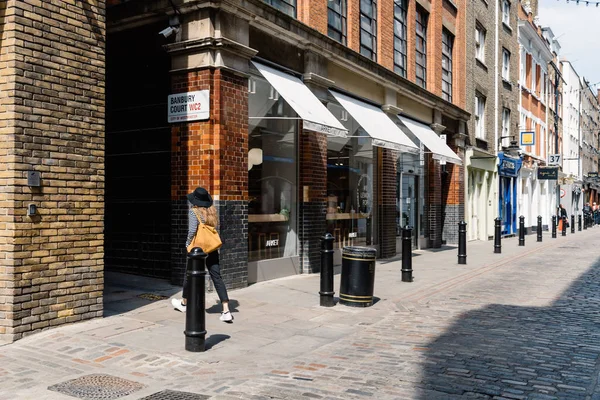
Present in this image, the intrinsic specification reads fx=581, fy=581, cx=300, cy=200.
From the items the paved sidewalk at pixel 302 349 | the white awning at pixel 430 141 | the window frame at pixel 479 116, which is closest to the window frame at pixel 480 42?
the window frame at pixel 479 116

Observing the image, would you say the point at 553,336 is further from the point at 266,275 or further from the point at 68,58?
the point at 68,58

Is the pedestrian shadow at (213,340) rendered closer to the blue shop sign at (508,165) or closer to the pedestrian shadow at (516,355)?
the pedestrian shadow at (516,355)

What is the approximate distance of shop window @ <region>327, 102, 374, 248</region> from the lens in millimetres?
13758

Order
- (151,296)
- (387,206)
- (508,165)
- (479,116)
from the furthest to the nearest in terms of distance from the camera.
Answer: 1. (508,165)
2. (479,116)
3. (387,206)
4. (151,296)

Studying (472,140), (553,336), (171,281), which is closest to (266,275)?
(171,281)

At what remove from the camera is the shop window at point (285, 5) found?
11588 mm

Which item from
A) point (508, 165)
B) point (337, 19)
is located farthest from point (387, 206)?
point (508, 165)

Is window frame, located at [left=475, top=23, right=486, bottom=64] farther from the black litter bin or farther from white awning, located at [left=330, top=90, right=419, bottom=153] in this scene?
the black litter bin

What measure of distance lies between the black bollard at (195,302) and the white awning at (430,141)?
11.4 metres

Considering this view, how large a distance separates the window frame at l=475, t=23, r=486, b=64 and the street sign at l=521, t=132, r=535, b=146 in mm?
5732

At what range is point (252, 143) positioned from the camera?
35.7ft

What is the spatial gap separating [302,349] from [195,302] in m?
1.31

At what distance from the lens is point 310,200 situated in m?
12.2

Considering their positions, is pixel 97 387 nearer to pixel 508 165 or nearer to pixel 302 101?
pixel 302 101
